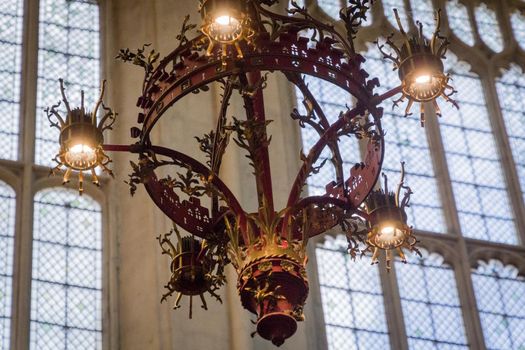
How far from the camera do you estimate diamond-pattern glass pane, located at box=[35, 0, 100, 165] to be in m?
16.9

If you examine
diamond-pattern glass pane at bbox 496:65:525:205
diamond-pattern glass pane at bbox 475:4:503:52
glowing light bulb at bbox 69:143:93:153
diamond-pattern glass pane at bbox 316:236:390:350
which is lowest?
glowing light bulb at bbox 69:143:93:153

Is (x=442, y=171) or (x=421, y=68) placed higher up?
(x=442, y=171)

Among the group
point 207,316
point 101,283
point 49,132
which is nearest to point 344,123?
point 207,316

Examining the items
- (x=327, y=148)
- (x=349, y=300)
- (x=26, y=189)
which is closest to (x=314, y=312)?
(x=349, y=300)

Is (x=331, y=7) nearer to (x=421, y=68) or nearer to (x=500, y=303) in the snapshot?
(x=500, y=303)

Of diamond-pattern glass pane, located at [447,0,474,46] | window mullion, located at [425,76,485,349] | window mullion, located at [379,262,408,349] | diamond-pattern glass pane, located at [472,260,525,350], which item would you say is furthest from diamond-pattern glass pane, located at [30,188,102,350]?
diamond-pattern glass pane, located at [447,0,474,46]

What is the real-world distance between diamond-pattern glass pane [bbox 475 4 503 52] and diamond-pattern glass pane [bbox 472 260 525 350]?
3.44 meters

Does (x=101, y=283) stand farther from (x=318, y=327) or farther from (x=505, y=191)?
(x=505, y=191)

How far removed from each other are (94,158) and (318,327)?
5.09m

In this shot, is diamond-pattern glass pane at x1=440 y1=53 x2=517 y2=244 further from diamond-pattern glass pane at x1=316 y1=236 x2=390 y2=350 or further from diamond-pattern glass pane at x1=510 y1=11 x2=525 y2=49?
diamond-pattern glass pane at x1=316 y1=236 x2=390 y2=350

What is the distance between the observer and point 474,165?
1809 centimetres

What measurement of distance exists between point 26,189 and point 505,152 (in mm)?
5686

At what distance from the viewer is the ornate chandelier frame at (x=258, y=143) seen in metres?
10.3

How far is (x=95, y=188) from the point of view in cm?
1619
